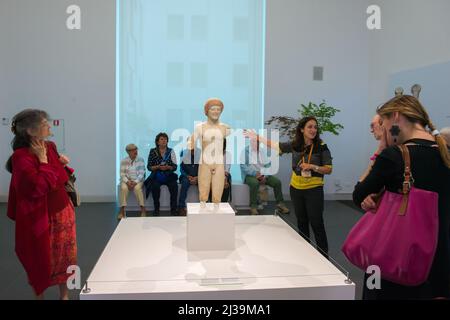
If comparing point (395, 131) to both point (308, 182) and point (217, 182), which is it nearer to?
point (308, 182)

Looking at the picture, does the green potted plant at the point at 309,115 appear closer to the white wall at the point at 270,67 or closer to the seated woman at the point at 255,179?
the white wall at the point at 270,67

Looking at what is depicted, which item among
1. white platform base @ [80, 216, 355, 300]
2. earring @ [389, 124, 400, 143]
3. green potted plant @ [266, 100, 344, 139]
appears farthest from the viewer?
green potted plant @ [266, 100, 344, 139]

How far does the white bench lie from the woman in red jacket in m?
4.14

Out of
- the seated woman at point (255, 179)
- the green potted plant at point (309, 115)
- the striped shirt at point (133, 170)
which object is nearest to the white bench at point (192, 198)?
the seated woman at point (255, 179)

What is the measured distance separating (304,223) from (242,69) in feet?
15.9

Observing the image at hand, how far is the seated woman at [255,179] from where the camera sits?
712cm

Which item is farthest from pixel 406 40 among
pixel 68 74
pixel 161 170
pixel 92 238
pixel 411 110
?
pixel 68 74

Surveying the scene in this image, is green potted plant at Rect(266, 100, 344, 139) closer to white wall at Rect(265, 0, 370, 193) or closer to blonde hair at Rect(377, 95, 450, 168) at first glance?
white wall at Rect(265, 0, 370, 193)

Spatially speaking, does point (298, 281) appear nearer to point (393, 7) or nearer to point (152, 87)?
point (152, 87)

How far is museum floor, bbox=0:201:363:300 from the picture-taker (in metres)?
3.80

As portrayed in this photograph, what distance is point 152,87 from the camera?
795 cm

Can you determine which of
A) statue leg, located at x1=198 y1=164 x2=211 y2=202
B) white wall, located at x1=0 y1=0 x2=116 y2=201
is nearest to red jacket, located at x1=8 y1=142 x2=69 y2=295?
statue leg, located at x1=198 y1=164 x2=211 y2=202

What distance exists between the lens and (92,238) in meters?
5.41

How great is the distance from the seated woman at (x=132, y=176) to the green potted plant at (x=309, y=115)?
2.76 m
